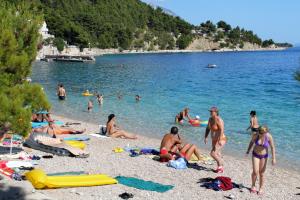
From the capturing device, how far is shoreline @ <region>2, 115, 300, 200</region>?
10.4 metres

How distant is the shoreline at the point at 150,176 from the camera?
34.1 feet

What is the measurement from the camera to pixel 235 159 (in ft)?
53.2

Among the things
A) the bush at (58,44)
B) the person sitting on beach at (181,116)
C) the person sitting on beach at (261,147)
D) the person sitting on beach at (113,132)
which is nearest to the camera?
the person sitting on beach at (261,147)

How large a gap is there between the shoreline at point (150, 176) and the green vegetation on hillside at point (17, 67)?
1461 mm

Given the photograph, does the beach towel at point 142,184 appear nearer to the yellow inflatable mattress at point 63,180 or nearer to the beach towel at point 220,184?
the yellow inflatable mattress at point 63,180

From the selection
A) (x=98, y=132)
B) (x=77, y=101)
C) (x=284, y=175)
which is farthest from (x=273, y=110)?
(x=284, y=175)

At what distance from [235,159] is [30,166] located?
7329 mm

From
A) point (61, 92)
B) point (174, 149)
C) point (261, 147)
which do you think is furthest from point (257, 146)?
point (61, 92)

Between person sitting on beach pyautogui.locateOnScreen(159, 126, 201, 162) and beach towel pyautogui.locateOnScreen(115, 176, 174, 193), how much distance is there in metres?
2.44

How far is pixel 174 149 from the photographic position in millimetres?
14602

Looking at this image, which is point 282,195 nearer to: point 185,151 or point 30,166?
point 185,151

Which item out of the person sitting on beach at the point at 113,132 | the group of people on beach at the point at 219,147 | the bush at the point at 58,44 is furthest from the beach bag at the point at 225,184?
the bush at the point at 58,44

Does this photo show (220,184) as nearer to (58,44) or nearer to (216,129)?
(216,129)

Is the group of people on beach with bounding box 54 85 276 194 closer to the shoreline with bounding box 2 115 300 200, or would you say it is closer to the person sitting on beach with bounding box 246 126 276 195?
the person sitting on beach with bounding box 246 126 276 195
